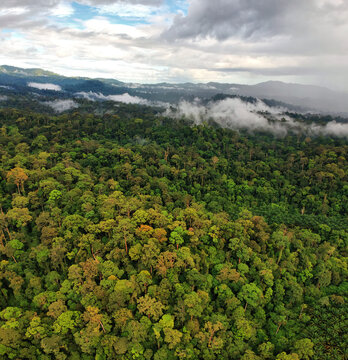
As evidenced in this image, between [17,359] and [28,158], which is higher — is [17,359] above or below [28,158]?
below

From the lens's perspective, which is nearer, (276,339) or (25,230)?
(276,339)

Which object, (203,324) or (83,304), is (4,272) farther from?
(203,324)

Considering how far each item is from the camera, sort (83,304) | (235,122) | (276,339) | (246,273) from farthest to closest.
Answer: (235,122) < (246,273) < (276,339) < (83,304)

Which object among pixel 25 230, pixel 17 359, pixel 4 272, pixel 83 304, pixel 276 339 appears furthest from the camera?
pixel 25 230

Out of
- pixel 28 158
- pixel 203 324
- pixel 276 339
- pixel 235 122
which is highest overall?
pixel 235 122

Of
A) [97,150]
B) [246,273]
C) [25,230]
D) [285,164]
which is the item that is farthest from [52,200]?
[285,164]

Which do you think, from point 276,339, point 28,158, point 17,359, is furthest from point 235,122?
point 17,359

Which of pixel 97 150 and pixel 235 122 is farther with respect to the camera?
pixel 235 122

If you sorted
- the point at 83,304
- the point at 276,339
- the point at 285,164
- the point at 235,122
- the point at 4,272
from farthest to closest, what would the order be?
1. the point at 235,122
2. the point at 285,164
3. the point at 4,272
4. the point at 276,339
5. the point at 83,304

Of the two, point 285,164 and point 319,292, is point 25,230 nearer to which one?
point 319,292
